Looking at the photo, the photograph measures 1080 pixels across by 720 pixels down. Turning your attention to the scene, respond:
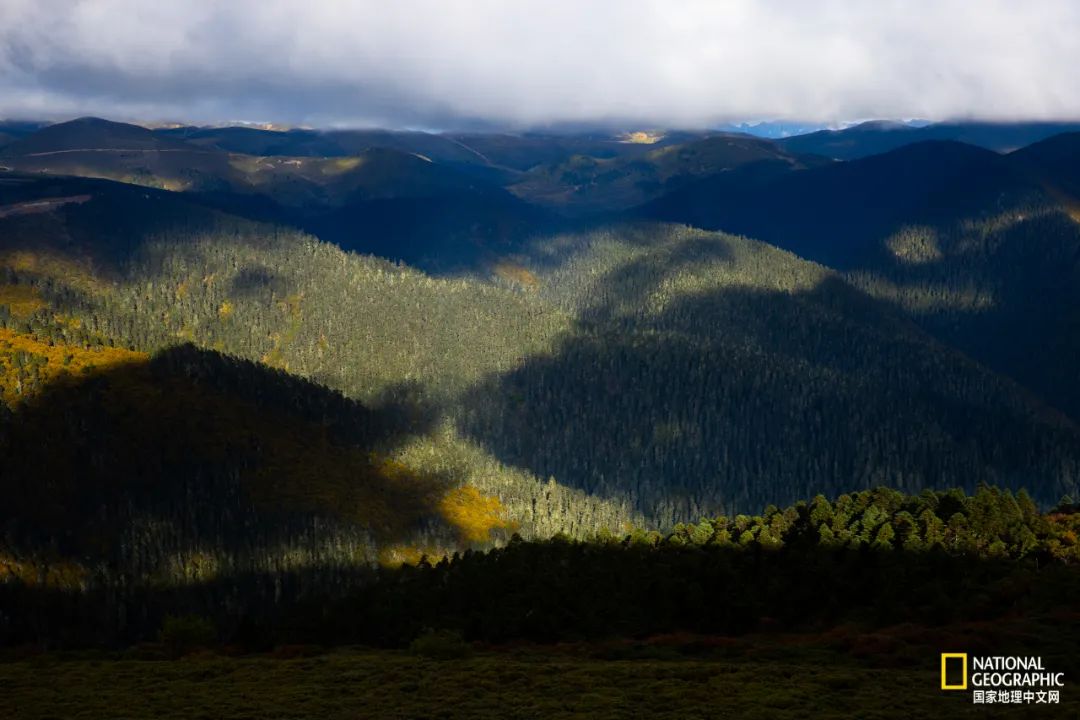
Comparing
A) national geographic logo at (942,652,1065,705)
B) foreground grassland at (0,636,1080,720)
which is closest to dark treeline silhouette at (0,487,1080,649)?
foreground grassland at (0,636,1080,720)

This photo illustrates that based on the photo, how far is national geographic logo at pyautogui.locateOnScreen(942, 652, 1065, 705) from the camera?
176ft

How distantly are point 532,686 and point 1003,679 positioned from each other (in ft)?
110

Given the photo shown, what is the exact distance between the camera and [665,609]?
9925 centimetres

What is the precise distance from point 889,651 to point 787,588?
29380 millimetres

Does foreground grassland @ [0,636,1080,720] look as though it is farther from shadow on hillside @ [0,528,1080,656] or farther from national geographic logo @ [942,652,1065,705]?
shadow on hillside @ [0,528,1080,656]

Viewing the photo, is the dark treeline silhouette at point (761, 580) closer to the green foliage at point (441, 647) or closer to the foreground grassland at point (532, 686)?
the green foliage at point (441, 647)

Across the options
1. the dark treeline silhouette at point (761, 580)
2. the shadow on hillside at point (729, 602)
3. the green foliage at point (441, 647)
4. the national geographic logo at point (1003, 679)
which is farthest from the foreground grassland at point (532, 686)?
the dark treeline silhouette at point (761, 580)

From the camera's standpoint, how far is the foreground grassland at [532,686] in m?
56.5

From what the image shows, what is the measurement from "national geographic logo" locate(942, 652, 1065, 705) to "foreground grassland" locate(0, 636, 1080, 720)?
3.53 feet

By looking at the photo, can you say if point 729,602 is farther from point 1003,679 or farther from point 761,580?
point 1003,679

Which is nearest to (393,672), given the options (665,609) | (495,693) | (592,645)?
(495,693)

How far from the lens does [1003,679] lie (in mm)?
57688

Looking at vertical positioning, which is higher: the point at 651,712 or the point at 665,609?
the point at 651,712

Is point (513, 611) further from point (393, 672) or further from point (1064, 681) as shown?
point (1064, 681)
